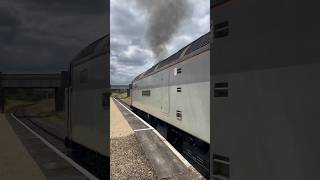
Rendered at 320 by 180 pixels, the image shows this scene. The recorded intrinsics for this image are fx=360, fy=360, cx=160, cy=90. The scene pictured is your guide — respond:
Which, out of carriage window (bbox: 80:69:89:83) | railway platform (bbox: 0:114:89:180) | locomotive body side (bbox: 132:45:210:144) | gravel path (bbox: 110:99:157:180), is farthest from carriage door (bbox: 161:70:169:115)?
railway platform (bbox: 0:114:89:180)

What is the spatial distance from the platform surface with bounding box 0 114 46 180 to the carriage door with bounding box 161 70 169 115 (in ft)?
26.8

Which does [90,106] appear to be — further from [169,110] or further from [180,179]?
[169,110]

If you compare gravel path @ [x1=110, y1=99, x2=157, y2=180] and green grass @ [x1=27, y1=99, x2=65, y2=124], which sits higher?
green grass @ [x1=27, y1=99, x2=65, y2=124]

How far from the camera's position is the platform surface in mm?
1606

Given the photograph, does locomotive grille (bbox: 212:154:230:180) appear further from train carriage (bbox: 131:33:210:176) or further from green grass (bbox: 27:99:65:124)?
train carriage (bbox: 131:33:210:176)

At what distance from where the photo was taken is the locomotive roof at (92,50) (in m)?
1.86

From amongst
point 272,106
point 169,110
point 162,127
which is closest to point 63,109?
point 272,106

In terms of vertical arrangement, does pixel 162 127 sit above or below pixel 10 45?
below

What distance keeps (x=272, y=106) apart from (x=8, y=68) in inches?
53.6

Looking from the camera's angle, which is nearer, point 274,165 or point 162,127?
point 274,165

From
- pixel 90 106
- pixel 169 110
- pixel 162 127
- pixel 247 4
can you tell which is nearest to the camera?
pixel 90 106

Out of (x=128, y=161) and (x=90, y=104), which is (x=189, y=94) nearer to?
(x=128, y=161)

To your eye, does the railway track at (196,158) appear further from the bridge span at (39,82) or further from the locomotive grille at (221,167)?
the bridge span at (39,82)

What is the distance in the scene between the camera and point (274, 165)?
1922mm
